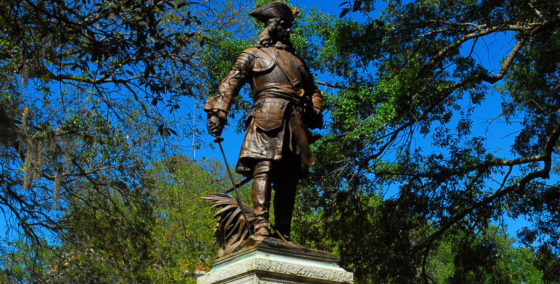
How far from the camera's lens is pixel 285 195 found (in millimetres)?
5277

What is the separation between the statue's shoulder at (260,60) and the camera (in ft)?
17.5

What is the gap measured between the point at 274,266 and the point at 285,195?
0.98 m

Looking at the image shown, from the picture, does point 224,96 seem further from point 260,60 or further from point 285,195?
point 285,195

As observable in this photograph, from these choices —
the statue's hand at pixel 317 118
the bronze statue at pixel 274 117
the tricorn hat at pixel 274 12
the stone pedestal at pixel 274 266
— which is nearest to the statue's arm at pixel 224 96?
the bronze statue at pixel 274 117

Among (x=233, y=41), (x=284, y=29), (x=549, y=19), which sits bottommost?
(x=284, y=29)

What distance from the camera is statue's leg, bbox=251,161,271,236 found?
4812 mm

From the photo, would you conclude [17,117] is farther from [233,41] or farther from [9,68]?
[233,41]

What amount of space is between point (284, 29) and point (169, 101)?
3433mm

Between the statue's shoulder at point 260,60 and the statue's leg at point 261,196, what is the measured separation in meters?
0.87

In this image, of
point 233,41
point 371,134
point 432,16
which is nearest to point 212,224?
point 233,41

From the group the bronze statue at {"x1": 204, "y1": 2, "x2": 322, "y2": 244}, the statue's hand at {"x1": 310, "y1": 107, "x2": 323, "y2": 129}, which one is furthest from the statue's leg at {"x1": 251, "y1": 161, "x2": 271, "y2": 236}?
the statue's hand at {"x1": 310, "y1": 107, "x2": 323, "y2": 129}

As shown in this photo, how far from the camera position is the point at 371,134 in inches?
424

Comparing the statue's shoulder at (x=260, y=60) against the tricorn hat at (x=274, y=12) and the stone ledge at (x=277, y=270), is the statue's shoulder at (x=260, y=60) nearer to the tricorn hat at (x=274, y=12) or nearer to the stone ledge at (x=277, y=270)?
the tricorn hat at (x=274, y=12)

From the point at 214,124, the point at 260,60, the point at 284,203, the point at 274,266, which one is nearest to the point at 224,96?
the point at 214,124
